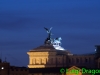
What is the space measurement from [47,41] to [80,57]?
8514 mm

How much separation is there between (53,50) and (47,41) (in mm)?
3959

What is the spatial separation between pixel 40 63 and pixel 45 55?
2.51 metres

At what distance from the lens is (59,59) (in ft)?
600

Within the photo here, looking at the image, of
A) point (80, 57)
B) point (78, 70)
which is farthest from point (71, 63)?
point (78, 70)

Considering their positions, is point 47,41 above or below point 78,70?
above

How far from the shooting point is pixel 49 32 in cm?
18675

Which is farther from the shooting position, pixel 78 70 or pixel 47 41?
pixel 47 41

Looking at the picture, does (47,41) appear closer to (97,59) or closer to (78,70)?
(97,59)

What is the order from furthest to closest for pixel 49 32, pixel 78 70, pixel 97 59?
1. pixel 49 32
2. pixel 97 59
3. pixel 78 70

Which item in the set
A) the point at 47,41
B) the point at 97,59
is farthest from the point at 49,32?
the point at 97,59

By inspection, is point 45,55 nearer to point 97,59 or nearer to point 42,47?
point 42,47

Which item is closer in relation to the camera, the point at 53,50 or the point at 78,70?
the point at 78,70

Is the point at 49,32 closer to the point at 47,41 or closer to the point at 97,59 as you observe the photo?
the point at 47,41

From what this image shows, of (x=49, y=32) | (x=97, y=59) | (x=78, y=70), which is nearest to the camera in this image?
(x=78, y=70)
